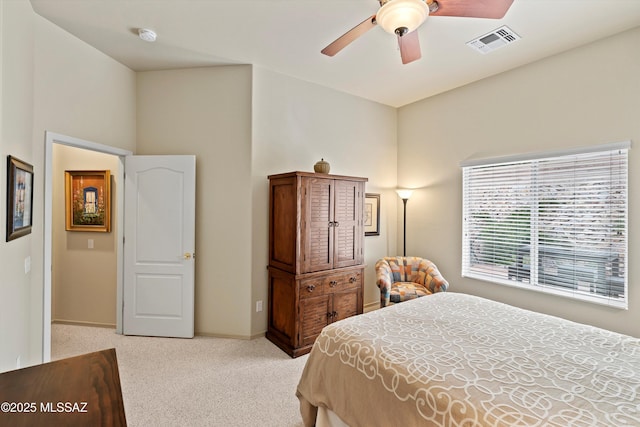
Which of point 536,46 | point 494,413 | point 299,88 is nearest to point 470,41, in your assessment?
point 536,46

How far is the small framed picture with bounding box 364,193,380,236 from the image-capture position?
4250mm

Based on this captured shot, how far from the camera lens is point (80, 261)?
12.1 feet

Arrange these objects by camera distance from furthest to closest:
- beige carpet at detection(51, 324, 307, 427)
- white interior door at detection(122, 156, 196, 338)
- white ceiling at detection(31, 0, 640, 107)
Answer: white interior door at detection(122, 156, 196, 338), white ceiling at detection(31, 0, 640, 107), beige carpet at detection(51, 324, 307, 427)

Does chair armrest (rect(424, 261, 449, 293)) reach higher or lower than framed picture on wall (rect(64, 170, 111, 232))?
lower

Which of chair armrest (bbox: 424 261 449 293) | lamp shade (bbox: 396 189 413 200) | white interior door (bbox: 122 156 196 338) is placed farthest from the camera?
lamp shade (bbox: 396 189 413 200)

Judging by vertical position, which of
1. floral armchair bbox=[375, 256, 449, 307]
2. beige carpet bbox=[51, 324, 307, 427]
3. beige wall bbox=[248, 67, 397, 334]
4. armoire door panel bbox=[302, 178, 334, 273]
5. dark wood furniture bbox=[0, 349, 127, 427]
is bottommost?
beige carpet bbox=[51, 324, 307, 427]

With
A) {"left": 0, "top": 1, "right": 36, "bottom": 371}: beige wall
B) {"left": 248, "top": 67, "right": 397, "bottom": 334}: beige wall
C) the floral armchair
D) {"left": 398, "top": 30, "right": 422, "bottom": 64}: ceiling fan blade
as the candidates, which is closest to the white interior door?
{"left": 248, "top": 67, "right": 397, "bottom": 334}: beige wall

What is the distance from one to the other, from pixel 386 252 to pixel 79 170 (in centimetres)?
427

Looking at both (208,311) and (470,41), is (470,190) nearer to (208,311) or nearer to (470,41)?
(470,41)

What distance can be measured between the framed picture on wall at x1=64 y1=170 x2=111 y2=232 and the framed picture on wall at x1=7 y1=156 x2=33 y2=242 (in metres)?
1.48

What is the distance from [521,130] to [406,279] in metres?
2.16

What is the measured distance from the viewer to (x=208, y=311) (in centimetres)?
341

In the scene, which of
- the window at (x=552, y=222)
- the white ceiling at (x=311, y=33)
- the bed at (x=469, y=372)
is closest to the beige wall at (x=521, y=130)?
the window at (x=552, y=222)

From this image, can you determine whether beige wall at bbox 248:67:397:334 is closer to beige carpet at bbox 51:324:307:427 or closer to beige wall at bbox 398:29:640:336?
beige wall at bbox 398:29:640:336
